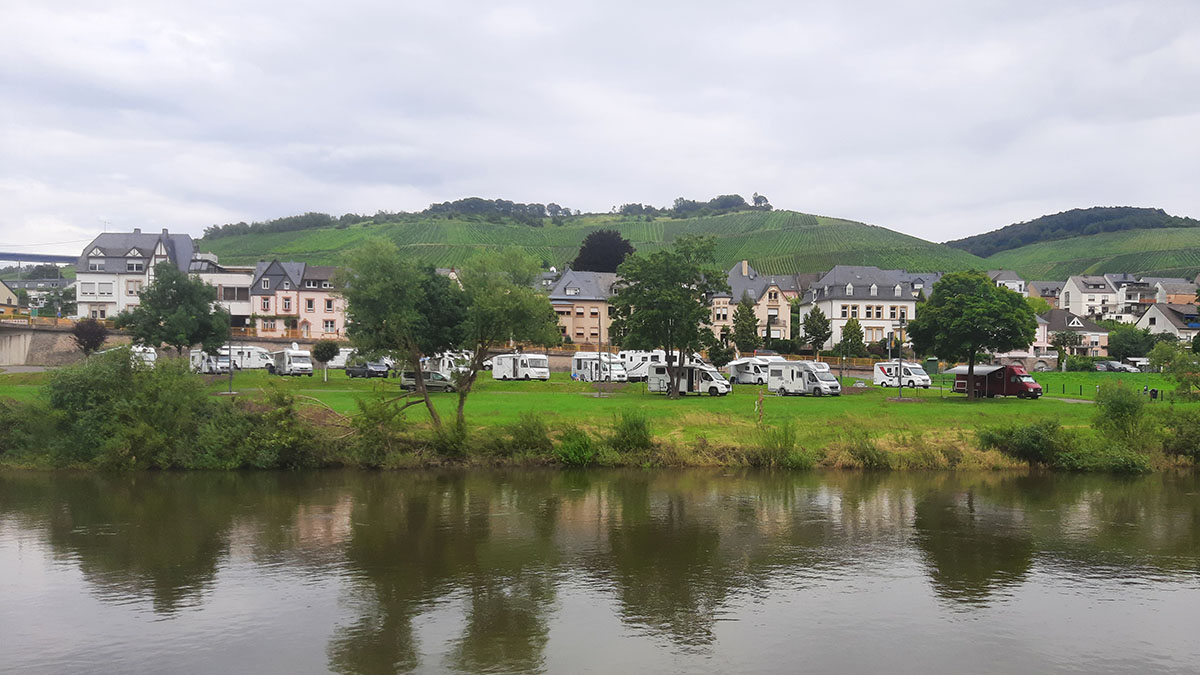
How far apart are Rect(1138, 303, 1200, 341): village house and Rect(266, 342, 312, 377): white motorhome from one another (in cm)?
10294

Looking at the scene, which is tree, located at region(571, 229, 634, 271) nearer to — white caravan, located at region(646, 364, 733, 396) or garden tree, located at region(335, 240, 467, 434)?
white caravan, located at region(646, 364, 733, 396)

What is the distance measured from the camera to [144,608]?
16656 millimetres

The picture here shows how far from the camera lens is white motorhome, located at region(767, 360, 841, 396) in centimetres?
5241

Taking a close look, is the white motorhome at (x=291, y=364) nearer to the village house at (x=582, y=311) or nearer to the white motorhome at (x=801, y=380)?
the white motorhome at (x=801, y=380)

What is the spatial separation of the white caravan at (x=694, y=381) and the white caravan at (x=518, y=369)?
423 inches

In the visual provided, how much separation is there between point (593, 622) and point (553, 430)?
19115 mm

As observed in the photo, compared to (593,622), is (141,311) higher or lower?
higher

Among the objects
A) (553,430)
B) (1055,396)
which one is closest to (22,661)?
(553,430)

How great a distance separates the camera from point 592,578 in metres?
18.6

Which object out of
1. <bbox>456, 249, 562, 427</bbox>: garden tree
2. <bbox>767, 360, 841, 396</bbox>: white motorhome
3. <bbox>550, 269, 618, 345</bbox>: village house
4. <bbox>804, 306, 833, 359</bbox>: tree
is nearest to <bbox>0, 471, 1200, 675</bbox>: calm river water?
<bbox>456, 249, 562, 427</bbox>: garden tree

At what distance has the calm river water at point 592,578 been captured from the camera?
14484 millimetres

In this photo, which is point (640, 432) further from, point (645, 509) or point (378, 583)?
point (378, 583)

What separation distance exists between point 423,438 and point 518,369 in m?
27.9

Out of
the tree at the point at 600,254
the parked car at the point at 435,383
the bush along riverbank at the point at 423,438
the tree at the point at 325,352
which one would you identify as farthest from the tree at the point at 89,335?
the tree at the point at 600,254
